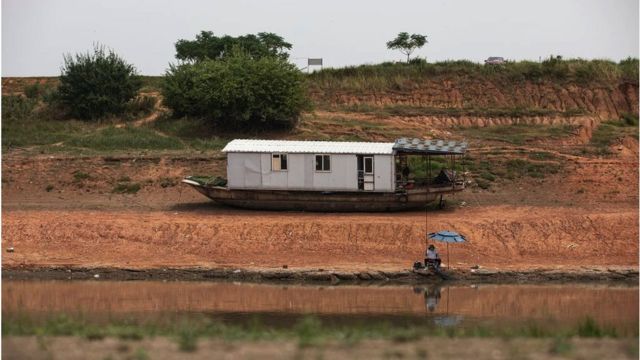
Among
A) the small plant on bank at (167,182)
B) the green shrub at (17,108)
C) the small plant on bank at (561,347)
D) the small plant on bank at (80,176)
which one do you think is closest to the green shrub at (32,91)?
the green shrub at (17,108)

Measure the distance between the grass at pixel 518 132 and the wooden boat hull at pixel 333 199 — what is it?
11.8 meters

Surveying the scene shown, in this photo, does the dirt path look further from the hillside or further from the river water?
the river water

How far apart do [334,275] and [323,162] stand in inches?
254

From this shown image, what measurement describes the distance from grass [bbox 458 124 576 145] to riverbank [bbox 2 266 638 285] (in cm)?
1642

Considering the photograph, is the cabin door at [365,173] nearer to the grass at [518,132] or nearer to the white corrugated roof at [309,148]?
the white corrugated roof at [309,148]

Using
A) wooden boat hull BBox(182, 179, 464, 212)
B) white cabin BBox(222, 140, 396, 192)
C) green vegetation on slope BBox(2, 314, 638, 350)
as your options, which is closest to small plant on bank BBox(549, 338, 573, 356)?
green vegetation on slope BBox(2, 314, 638, 350)

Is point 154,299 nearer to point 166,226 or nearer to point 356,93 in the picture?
point 166,226

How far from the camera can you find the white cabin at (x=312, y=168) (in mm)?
34625

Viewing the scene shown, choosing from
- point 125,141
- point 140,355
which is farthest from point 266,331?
point 125,141

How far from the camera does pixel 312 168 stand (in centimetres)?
3472

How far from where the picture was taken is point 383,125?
48.1 meters

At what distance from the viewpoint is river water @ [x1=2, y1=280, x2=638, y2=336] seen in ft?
77.3

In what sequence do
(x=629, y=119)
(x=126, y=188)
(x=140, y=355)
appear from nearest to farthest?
(x=140, y=355) → (x=126, y=188) → (x=629, y=119)

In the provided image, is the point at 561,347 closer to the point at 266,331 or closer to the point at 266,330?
the point at 266,331
